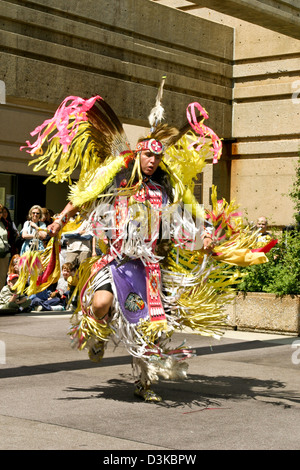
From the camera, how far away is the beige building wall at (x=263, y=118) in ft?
53.5

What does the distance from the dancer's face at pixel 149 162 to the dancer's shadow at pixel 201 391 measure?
69.6 inches

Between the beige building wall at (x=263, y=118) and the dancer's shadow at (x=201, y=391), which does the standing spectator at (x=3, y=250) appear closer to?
the beige building wall at (x=263, y=118)

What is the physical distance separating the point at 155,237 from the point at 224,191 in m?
10.9

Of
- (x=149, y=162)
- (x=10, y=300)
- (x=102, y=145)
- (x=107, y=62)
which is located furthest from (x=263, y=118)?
(x=149, y=162)

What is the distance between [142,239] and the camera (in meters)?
6.43

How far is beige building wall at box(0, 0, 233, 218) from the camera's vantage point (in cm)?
1272

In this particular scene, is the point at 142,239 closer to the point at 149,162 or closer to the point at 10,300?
the point at 149,162

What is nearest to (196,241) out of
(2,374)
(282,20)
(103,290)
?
(103,290)

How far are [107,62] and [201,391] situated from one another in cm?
845

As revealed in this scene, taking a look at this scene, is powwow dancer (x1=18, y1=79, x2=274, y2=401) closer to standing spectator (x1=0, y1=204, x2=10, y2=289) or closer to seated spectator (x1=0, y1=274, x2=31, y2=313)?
seated spectator (x1=0, y1=274, x2=31, y2=313)

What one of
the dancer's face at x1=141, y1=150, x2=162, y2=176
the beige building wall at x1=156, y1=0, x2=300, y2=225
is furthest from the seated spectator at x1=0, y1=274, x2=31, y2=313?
the dancer's face at x1=141, y1=150, x2=162, y2=176

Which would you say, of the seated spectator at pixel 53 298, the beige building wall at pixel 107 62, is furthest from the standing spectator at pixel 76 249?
the beige building wall at pixel 107 62

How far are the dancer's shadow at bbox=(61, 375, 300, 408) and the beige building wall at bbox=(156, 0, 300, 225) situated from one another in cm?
907

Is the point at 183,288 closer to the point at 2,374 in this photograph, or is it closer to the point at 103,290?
the point at 103,290
